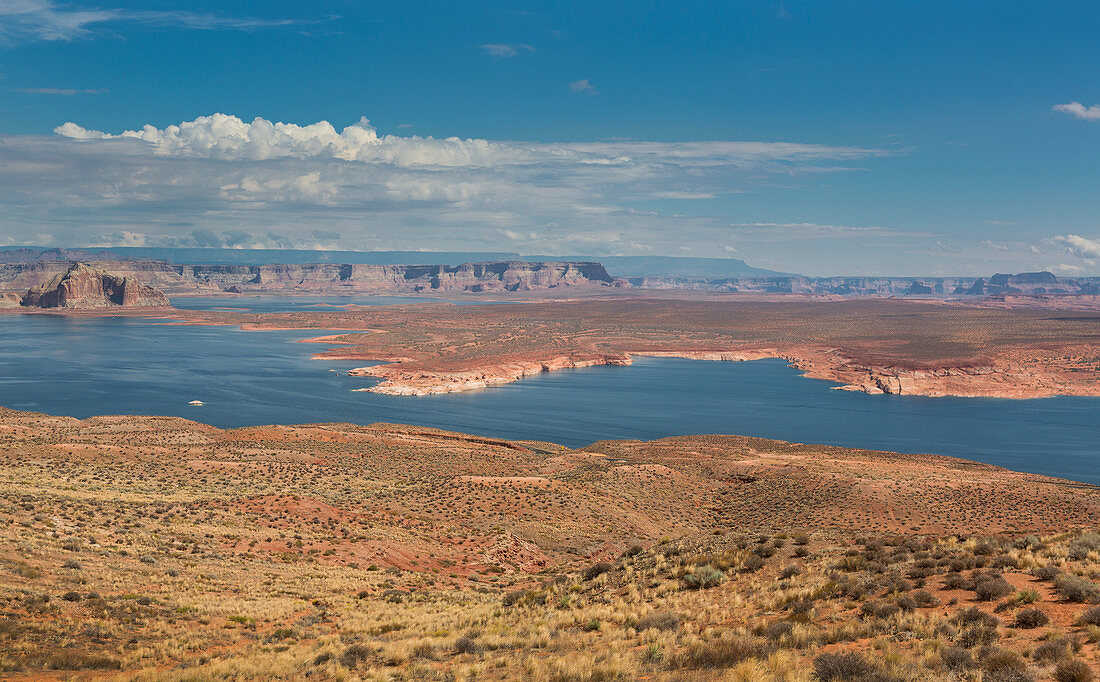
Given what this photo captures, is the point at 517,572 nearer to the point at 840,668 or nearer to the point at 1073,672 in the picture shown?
the point at 840,668

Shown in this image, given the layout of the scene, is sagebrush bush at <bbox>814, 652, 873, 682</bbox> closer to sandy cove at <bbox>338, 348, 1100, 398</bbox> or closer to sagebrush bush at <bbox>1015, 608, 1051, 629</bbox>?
sagebrush bush at <bbox>1015, 608, 1051, 629</bbox>

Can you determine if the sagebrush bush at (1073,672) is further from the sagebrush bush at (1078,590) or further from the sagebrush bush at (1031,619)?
the sagebrush bush at (1078,590)

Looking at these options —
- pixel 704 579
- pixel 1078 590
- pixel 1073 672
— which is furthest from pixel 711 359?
pixel 1073 672

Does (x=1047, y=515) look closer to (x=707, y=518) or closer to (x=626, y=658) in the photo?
(x=707, y=518)

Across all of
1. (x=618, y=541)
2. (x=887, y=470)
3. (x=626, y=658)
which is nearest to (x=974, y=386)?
(x=887, y=470)

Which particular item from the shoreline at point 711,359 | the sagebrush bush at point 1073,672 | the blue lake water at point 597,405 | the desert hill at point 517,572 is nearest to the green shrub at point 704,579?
the desert hill at point 517,572

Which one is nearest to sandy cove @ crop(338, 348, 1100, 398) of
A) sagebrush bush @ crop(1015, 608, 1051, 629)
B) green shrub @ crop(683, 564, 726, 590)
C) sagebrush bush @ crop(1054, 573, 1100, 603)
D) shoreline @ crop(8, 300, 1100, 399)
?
shoreline @ crop(8, 300, 1100, 399)
